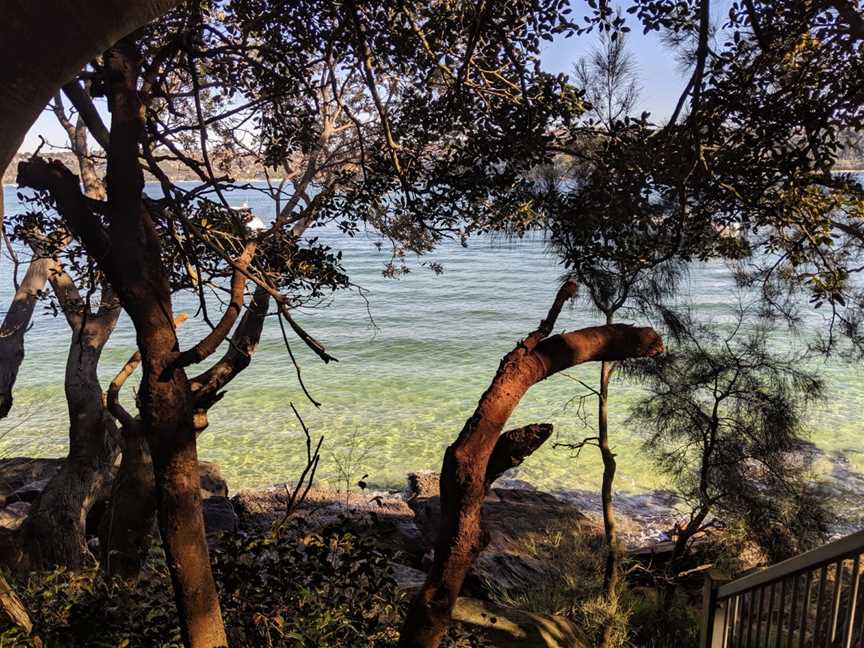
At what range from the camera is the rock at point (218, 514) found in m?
7.87

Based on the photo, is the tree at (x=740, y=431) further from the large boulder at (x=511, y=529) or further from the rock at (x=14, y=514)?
the rock at (x=14, y=514)

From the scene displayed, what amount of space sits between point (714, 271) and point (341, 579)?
27.3m

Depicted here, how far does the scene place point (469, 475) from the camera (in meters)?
2.17

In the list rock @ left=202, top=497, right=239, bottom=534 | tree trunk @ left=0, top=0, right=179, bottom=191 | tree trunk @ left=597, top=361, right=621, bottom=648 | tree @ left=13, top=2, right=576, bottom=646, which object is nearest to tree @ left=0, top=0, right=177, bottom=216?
tree trunk @ left=0, top=0, right=179, bottom=191

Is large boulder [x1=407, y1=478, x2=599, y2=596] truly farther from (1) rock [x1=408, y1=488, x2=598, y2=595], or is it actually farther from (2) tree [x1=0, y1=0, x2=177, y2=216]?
(2) tree [x1=0, y1=0, x2=177, y2=216]

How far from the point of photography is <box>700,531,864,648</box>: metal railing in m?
2.08

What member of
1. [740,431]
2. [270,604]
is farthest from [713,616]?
[740,431]

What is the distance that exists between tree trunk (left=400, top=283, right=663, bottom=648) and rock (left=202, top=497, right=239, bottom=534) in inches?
240

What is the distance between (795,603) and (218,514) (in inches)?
280

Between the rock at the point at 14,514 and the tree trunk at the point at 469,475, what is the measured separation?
7.21 meters

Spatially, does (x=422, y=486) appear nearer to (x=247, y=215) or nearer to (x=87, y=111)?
(x=247, y=215)

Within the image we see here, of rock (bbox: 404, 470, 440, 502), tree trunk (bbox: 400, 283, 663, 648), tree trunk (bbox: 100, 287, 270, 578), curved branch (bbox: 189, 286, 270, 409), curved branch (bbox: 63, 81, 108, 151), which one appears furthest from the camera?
rock (bbox: 404, 470, 440, 502)

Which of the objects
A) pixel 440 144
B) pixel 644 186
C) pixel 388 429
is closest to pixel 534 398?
pixel 388 429

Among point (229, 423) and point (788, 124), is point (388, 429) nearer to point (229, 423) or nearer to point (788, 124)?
point (229, 423)
